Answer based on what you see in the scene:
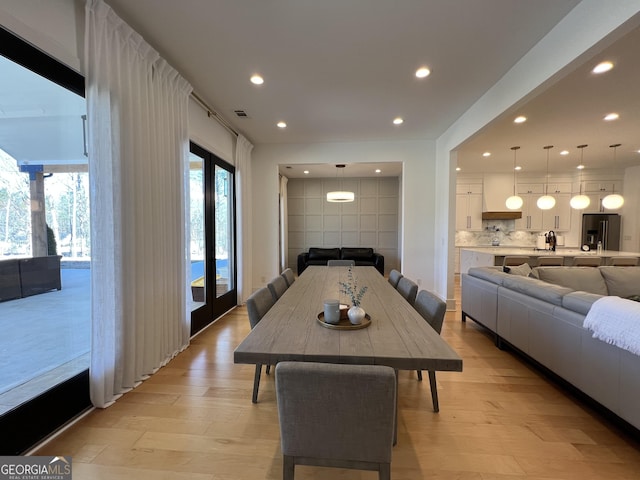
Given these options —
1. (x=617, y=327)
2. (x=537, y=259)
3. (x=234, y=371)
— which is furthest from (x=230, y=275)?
(x=537, y=259)

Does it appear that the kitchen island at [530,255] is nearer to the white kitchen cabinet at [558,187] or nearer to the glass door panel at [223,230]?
the white kitchen cabinet at [558,187]

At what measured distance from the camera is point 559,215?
22.9 feet

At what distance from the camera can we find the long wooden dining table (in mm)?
1195

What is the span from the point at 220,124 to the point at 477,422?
447cm

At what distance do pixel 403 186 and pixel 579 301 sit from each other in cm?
330

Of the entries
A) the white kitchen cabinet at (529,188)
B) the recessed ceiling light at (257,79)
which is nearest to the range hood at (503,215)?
the white kitchen cabinet at (529,188)

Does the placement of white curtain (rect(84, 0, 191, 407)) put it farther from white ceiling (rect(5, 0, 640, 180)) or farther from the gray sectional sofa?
the gray sectional sofa

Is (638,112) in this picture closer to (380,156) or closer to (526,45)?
(526,45)

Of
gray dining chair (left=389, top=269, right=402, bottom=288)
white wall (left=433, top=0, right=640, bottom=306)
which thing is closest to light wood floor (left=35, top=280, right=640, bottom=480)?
gray dining chair (left=389, top=269, right=402, bottom=288)

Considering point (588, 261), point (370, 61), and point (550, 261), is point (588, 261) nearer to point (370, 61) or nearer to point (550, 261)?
point (550, 261)

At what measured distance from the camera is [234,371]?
8.30 feet

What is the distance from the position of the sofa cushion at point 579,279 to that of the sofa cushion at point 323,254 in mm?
4644

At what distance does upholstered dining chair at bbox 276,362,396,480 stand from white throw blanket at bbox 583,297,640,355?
5.36ft

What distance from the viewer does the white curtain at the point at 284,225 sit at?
7004 millimetres
